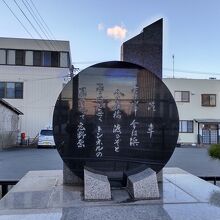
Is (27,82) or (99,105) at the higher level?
(27,82)

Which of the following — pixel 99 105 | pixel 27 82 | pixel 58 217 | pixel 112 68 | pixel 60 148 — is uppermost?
pixel 27 82

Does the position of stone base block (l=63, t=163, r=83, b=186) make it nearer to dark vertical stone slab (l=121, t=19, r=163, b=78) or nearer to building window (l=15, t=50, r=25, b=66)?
dark vertical stone slab (l=121, t=19, r=163, b=78)

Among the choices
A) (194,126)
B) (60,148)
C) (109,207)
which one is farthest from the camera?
(194,126)

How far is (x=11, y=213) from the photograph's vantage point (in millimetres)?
4887

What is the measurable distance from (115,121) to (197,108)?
30229 millimetres

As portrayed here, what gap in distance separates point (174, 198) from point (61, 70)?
26.6 meters

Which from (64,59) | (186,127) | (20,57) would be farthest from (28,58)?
(186,127)

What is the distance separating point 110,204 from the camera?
5445 millimetres

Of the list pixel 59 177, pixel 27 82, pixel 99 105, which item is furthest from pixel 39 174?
pixel 27 82

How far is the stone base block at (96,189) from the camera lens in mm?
5727

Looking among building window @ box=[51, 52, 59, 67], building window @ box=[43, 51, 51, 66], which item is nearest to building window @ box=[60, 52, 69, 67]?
building window @ box=[51, 52, 59, 67]

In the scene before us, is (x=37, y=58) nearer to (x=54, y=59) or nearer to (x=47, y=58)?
(x=47, y=58)

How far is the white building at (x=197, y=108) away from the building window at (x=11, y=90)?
1391cm

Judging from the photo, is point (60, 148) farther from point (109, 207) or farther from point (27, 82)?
point (27, 82)
